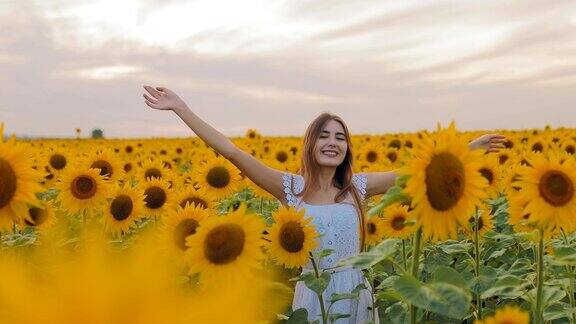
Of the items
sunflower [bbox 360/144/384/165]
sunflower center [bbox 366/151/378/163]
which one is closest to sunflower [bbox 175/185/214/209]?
sunflower [bbox 360/144/384/165]

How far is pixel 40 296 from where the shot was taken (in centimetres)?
35

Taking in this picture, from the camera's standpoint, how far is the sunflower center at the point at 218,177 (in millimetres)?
7336

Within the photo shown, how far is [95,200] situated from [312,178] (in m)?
1.84

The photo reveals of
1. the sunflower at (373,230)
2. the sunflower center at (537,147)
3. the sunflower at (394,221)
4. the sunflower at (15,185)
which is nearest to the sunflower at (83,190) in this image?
the sunflower at (373,230)

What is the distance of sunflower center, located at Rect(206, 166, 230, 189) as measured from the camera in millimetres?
7336

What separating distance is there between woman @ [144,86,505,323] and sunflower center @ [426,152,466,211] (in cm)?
237

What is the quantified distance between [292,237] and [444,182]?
1.41 m

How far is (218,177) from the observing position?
24.1 feet

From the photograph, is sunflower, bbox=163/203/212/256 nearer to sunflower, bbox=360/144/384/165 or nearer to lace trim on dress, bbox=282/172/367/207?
lace trim on dress, bbox=282/172/367/207

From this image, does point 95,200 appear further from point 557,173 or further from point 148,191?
point 557,173

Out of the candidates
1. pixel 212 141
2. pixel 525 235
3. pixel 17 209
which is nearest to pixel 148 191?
pixel 212 141

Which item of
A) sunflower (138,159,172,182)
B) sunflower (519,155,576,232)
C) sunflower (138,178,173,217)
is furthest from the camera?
sunflower (138,159,172,182)

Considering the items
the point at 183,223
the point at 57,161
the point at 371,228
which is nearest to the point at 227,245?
the point at 183,223

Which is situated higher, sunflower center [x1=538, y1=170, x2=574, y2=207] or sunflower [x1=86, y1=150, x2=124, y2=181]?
sunflower [x1=86, y1=150, x2=124, y2=181]
